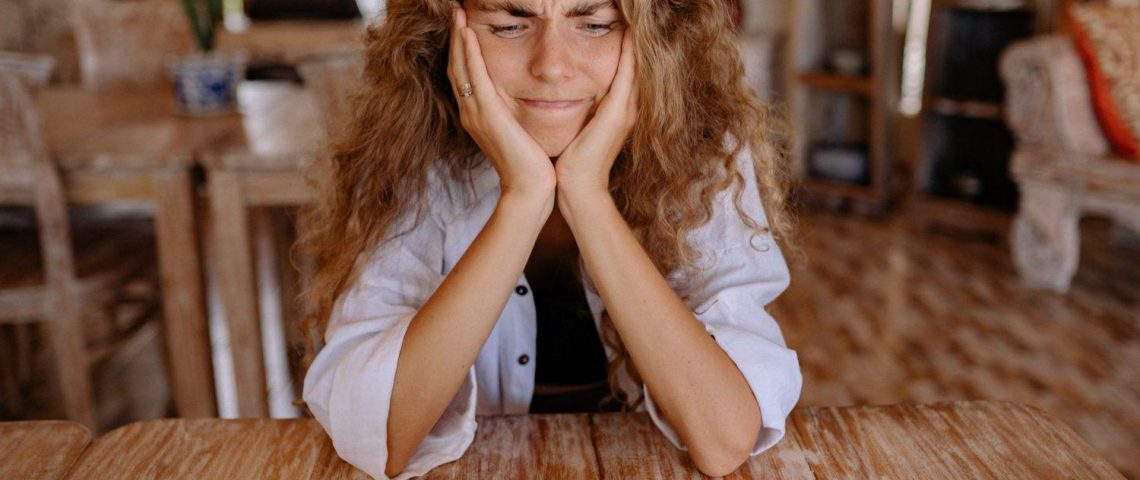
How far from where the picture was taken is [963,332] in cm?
274

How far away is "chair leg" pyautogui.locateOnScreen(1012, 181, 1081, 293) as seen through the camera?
2.96 meters

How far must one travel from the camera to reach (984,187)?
12.0 ft

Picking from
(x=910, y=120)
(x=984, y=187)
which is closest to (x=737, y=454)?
(x=984, y=187)

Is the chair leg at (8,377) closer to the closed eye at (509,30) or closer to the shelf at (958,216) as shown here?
the closed eye at (509,30)

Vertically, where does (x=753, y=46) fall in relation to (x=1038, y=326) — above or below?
above

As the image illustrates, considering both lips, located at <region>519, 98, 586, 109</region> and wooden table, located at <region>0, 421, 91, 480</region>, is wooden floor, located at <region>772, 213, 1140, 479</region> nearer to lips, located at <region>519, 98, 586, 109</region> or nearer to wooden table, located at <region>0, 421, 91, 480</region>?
lips, located at <region>519, 98, 586, 109</region>

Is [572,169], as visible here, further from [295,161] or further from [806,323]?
[806,323]

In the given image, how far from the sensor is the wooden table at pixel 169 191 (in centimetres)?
191

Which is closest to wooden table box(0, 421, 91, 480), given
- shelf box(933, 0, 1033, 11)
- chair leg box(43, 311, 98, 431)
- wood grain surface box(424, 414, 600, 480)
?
wood grain surface box(424, 414, 600, 480)

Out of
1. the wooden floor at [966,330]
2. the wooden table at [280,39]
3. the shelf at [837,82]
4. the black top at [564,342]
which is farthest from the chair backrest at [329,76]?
the shelf at [837,82]

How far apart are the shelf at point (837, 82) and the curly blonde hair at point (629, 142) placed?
2.90 metres

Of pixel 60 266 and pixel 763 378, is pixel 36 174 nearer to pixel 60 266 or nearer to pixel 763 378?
pixel 60 266

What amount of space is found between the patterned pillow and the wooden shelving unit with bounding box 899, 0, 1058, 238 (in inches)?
22.0

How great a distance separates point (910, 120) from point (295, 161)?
11.2 feet
